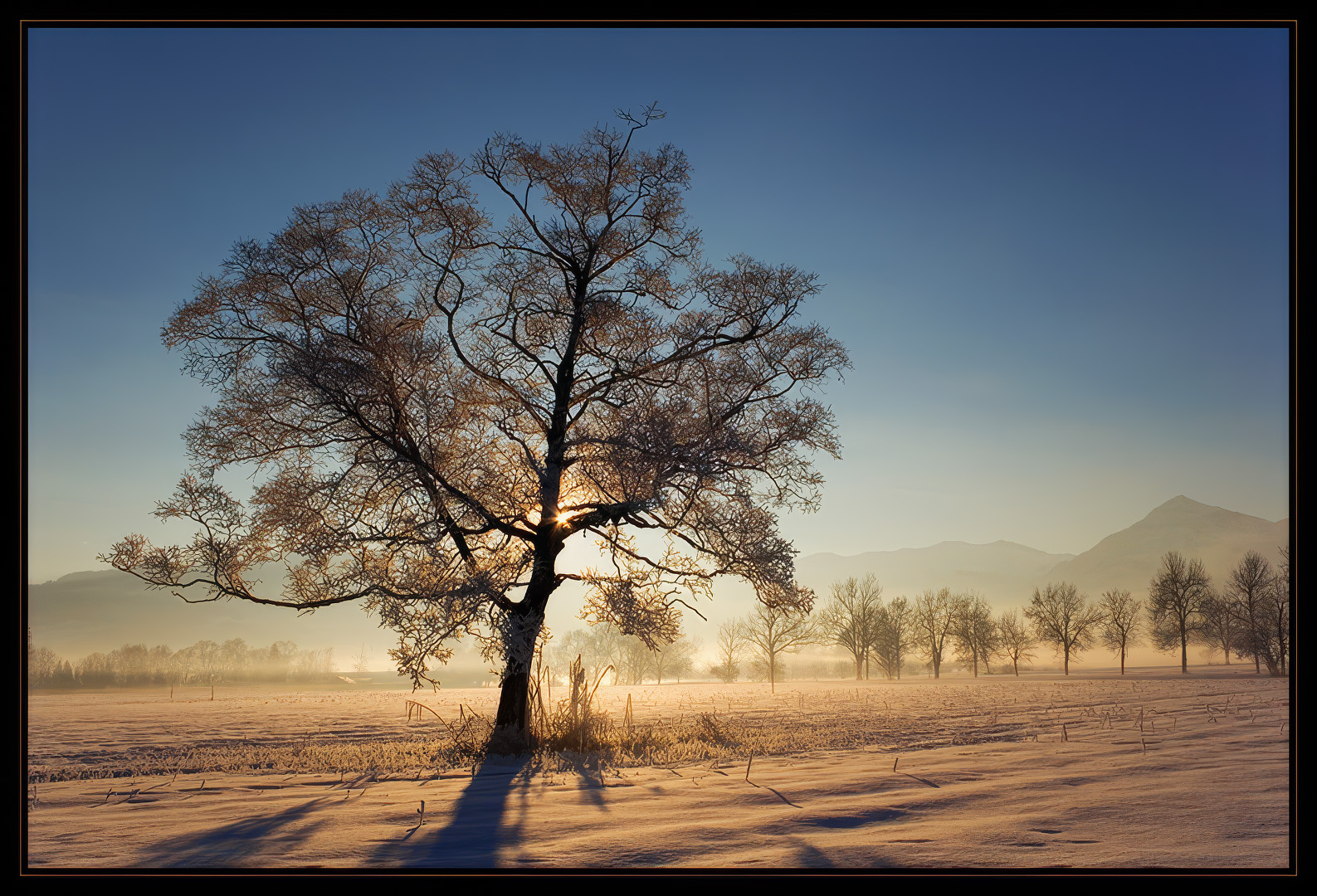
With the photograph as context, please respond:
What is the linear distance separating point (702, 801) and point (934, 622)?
75.3 m

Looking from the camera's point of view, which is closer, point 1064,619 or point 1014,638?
point 1064,619

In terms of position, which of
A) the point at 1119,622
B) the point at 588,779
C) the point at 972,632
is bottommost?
the point at 972,632

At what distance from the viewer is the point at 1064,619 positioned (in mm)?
69938

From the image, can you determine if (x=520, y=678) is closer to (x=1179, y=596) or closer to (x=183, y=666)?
(x=1179, y=596)

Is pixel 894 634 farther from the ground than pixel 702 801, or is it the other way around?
pixel 702 801

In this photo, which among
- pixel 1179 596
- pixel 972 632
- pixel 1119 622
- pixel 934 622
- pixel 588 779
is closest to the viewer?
pixel 588 779

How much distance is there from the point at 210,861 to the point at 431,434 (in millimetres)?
7495

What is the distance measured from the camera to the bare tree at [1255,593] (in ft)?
176

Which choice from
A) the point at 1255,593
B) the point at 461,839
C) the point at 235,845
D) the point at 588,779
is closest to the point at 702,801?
the point at 588,779

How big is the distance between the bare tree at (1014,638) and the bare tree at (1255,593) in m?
19.4

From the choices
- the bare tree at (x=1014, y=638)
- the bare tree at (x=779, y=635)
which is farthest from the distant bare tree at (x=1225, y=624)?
the bare tree at (x=779, y=635)

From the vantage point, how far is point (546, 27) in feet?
22.4

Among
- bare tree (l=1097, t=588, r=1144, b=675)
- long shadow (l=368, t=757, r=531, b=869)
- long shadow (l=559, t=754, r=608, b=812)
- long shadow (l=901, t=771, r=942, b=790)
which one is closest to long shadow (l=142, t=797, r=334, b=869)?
long shadow (l=368, t=757, r=531, b=869)

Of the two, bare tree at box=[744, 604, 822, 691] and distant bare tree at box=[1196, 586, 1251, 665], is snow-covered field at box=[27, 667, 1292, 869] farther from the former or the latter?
distant bare tree at box=[1196, 586, 1251, 665]
